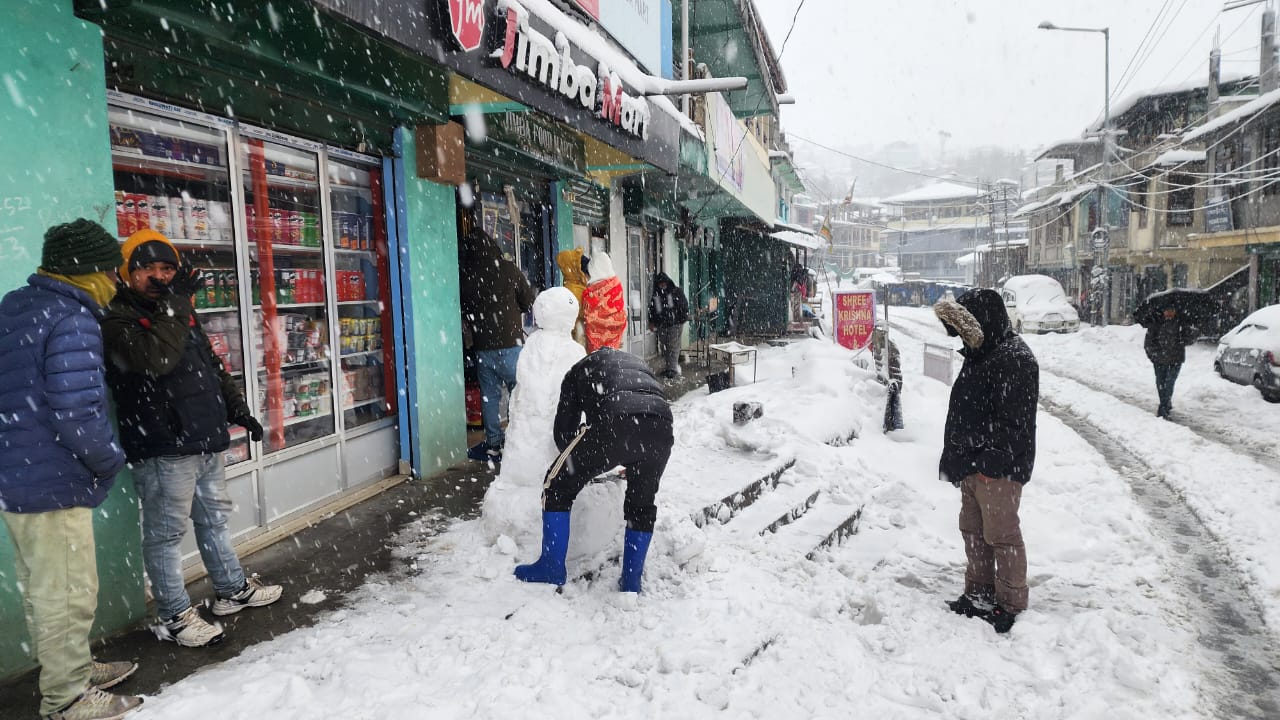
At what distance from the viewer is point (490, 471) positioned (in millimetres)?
6637

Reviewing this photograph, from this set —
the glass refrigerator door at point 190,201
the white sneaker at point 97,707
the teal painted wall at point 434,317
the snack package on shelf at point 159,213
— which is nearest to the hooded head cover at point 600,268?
the teal painted wall at point 434,317

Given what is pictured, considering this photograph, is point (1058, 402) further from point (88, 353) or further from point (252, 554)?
point (88, 353)

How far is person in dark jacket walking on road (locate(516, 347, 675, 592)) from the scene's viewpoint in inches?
152

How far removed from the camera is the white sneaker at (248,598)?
382 centimetres

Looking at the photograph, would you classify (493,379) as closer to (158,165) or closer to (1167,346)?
(158,165)

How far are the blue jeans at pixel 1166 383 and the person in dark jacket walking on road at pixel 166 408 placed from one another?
37.8ft

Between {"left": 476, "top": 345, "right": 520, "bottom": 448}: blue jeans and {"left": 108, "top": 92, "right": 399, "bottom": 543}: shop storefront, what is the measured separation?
90 centimetres

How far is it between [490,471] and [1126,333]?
21.0 m

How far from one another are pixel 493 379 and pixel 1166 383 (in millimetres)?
9543

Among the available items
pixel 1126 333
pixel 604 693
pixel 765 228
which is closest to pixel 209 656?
pixel 604 693

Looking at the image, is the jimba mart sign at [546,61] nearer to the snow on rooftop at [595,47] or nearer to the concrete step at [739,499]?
the snow on rooftop at [595,47]

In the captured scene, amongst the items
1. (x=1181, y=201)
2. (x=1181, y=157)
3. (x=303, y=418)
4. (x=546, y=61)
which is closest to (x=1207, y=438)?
(x=546, y=61)

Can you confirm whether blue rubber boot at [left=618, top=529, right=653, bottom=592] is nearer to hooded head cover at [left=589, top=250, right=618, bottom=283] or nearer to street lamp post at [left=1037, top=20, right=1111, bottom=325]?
hooded head cover at [left=589, top=250, right=618, bottom=283]

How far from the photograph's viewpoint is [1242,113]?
20.8m
